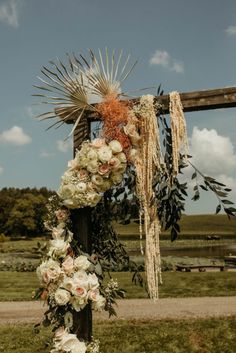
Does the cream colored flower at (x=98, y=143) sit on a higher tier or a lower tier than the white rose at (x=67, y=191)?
higher

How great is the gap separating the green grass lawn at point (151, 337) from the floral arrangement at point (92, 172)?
5.17 meters

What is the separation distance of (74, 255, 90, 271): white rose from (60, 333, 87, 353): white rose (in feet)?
2.09

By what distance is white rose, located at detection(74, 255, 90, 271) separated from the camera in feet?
14.9

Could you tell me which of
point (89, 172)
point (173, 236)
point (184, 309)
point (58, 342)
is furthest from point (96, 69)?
point (184, 309)

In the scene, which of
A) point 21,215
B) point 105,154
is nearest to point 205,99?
point 105,154

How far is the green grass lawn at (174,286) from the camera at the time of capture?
15.6 meters

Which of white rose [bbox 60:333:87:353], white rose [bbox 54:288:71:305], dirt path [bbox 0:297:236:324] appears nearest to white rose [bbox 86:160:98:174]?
white rose [bbox 54:288:71:305]

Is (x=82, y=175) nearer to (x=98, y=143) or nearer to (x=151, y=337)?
(x=98, y=143)

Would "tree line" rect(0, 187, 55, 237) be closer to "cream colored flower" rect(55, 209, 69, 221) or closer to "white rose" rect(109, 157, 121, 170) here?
"cream colored flower" rect(55, 209, 69, 221)

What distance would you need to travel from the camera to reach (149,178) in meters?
4.80

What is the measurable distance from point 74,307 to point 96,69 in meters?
2.41

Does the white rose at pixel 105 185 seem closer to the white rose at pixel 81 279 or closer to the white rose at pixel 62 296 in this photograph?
the white rose at pixel 81 279

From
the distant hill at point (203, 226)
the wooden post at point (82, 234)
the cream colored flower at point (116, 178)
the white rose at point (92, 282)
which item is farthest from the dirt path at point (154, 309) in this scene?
the distant hill at point (203, 226)

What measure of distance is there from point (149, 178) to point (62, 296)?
1456 mm
